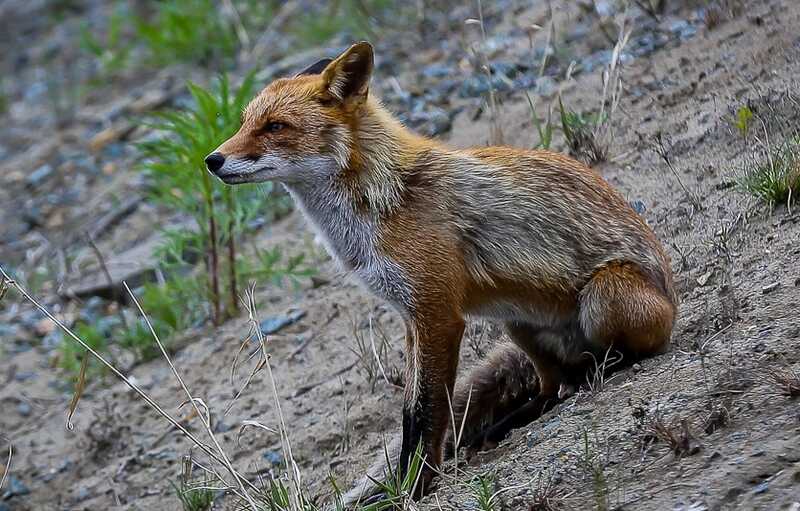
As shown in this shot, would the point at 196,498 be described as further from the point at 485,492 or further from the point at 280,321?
the point at 280,321

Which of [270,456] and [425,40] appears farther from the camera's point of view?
[425,40]

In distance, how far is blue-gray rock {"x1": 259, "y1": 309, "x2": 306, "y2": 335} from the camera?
7.66m

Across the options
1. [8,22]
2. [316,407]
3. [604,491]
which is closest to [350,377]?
[316,407]

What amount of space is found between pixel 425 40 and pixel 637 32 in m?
2.85

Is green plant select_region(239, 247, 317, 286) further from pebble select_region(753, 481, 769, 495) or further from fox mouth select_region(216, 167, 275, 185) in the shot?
pebble select_region(753, 481, 769, 495)

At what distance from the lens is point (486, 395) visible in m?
5.55

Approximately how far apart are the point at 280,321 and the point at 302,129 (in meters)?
2.63

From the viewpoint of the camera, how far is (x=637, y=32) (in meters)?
8.92

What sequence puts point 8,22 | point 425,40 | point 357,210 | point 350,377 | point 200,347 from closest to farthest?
point 357,210 < point 350,377 < point 200,347 < point 425,40 < point 8,22

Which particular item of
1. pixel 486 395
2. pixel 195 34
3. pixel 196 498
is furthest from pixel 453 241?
pixel 195 34

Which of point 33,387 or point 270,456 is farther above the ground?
point 270,456

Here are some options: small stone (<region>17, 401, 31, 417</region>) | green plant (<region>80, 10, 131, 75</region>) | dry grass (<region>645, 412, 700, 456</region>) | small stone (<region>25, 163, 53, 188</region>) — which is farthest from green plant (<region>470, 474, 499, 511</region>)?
green plant (<region>80, 10, 131, 75</region>)

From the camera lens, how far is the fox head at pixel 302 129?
5246mm

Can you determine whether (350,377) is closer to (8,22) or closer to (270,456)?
(270,456)
